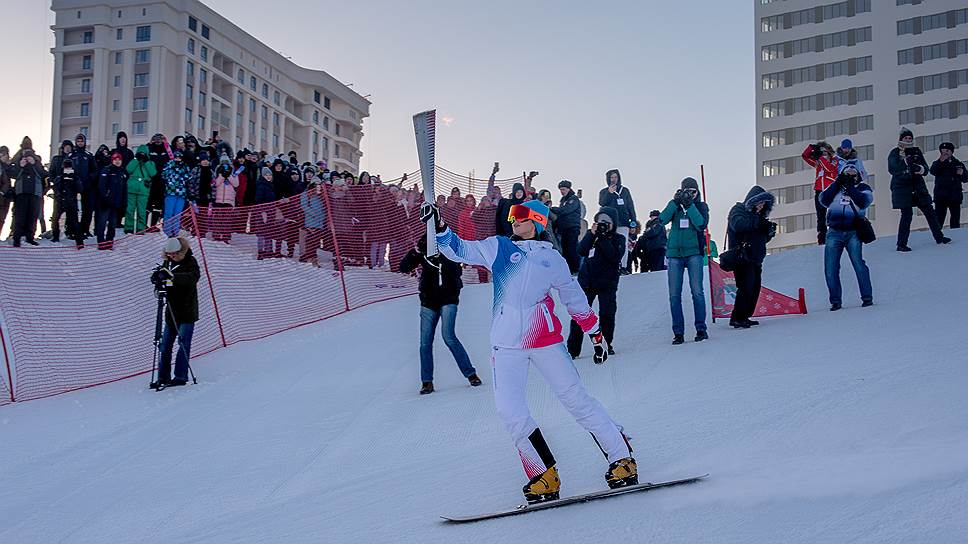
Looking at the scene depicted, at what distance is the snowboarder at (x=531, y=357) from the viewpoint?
6105 mm

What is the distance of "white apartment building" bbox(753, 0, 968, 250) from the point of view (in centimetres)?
8012

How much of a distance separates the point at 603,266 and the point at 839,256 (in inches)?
126

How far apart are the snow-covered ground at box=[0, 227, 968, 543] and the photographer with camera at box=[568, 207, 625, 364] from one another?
1.69 ft

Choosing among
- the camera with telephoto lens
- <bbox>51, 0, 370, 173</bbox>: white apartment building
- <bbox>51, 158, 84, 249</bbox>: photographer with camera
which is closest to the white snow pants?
the camera with telephoto lens

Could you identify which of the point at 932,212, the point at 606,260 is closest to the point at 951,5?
the point at 932,212

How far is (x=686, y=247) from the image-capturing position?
11.9 m

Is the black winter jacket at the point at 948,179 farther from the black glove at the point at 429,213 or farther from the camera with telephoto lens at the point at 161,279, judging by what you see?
the black glove at the point at 429,213

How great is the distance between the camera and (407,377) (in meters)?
11.9

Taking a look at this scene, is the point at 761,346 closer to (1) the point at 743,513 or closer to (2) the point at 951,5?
(1) the point at 743,513

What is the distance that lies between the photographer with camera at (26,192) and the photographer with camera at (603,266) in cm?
968

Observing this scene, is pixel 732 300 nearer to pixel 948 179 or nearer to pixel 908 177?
A: pixel 908 177

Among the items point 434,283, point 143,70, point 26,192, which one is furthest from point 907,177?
point 143,70

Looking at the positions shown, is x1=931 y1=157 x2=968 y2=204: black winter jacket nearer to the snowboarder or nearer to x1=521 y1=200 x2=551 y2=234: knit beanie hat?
x1=521 y1=200 x2=551 y2=234: knit beanie hat

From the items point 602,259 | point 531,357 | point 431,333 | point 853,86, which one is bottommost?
point 531,357
